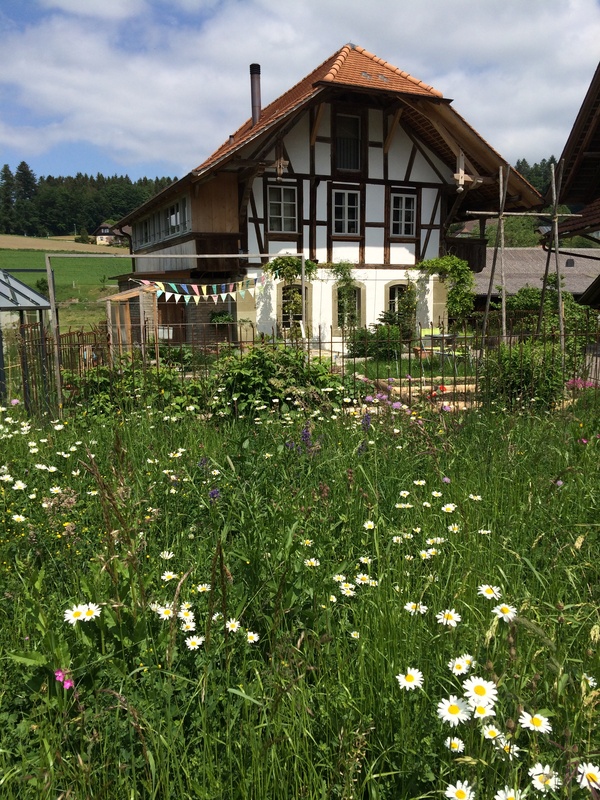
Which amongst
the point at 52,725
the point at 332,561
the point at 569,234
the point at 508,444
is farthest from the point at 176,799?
the point at 569,234

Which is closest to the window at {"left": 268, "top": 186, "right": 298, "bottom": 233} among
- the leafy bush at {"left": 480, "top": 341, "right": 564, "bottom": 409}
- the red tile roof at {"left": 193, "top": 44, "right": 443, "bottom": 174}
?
the red tile roof at {"left": 193, "top": 44, "right": 443, "bottom": 174}

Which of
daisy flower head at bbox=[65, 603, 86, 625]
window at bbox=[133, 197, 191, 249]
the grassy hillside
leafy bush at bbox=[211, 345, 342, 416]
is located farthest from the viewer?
the grassy hillside

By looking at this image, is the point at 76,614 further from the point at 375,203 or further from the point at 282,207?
the point at 375,203

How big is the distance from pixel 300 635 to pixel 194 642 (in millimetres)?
352

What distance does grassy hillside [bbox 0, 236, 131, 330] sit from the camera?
40.1m

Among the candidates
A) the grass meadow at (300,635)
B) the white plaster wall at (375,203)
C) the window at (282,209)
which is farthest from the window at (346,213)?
the grass meadow at (300,635)

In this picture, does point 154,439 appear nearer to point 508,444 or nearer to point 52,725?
point 508,444

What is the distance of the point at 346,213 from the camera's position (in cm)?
1955

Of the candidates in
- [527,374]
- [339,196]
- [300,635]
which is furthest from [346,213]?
[300,635]

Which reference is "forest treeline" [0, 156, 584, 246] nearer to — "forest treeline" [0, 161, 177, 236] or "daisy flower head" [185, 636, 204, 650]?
"forest treeline" [0, 161, 177, 236]

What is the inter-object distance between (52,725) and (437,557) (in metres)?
1.65

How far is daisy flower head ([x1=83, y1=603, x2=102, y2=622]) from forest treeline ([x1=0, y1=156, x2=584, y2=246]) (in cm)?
8194

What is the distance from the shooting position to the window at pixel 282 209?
729 inches

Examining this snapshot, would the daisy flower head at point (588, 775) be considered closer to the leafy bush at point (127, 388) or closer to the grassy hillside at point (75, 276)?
the leafy bush at point (127, 388)
